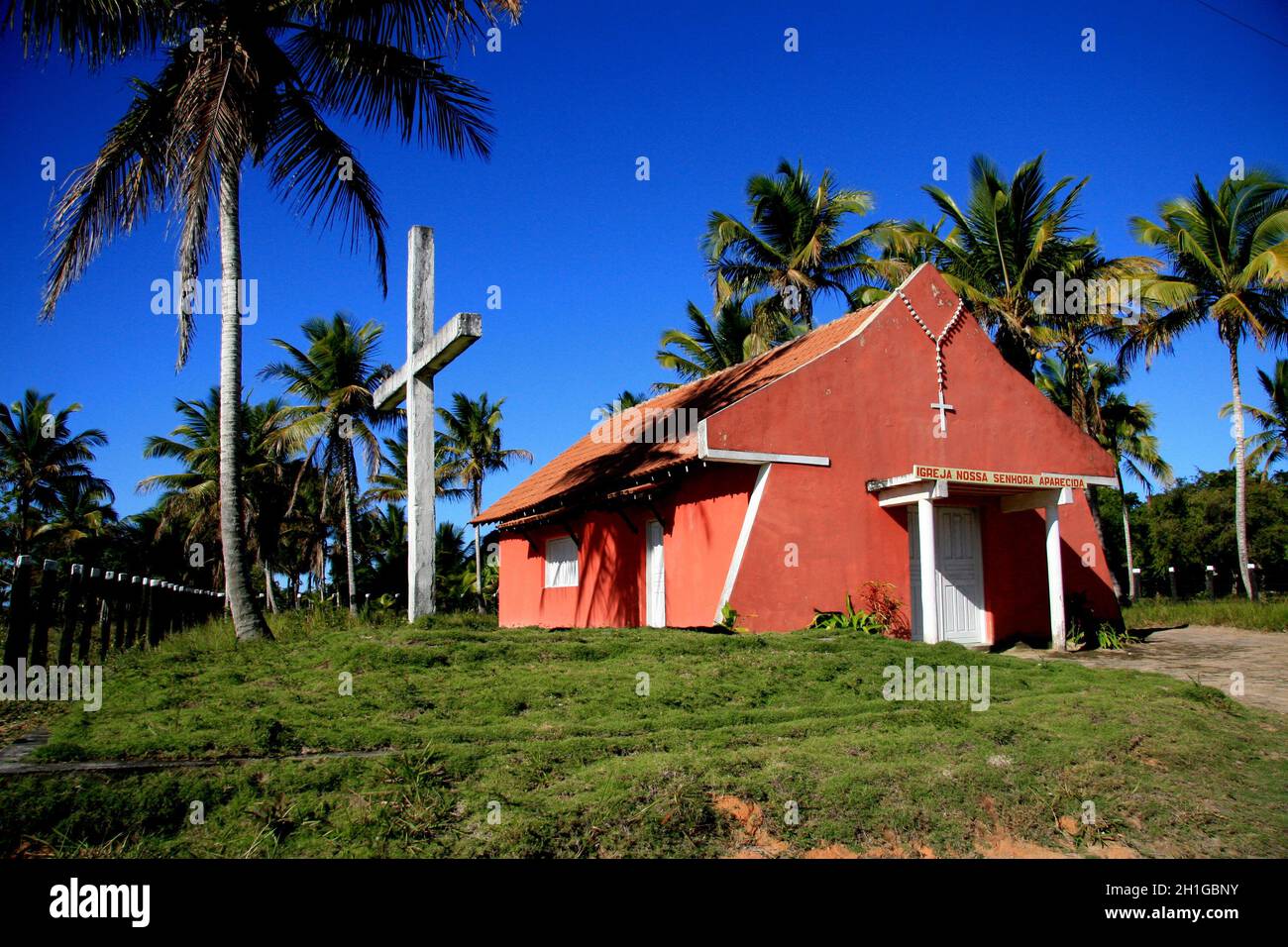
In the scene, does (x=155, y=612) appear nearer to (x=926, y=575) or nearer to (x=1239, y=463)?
(x=926, y=575)

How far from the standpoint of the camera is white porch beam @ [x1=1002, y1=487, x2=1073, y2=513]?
43.6ft

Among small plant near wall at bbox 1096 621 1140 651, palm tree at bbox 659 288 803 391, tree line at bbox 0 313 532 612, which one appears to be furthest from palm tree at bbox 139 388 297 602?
small plant near wall at bbox 1096 621 1140 651

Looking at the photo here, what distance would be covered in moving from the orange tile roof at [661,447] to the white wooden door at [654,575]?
1.01m

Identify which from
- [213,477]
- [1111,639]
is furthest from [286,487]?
[1111,639]

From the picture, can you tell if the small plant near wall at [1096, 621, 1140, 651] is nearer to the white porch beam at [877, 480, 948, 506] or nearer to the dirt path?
the dirt path

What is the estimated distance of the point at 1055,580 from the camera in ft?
43.2

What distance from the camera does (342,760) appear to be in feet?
14.1

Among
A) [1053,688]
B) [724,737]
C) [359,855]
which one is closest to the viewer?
[359,855]

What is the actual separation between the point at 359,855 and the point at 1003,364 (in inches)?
531

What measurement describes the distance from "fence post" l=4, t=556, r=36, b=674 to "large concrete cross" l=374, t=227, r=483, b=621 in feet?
9.42

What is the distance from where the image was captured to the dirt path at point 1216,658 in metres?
9.09

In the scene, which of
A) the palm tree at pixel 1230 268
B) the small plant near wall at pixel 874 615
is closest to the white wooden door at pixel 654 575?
the small plant near wall at pixel 874 615
